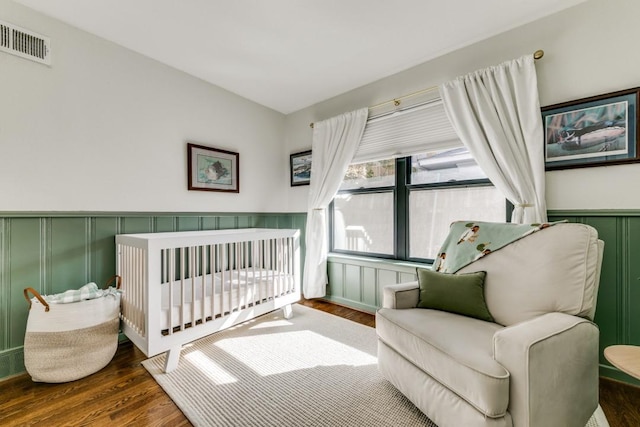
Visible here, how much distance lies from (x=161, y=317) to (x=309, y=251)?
1.65 meters

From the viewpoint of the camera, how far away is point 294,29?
1.98 metres

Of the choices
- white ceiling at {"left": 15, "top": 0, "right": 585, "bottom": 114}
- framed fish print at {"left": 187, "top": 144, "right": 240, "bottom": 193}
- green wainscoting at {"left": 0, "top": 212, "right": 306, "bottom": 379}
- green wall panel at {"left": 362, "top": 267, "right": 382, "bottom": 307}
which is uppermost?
white ceiling at {"left": 15, "top": 0, "right": 585, "bottom": 114}

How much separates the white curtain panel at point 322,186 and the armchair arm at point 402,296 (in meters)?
1.44

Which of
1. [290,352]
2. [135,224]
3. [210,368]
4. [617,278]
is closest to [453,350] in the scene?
[290,352]

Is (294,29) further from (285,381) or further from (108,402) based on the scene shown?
(108,402)

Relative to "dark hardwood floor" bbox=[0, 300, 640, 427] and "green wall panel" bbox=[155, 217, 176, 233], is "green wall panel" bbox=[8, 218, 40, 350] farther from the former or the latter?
"green wall panel" bbox=[155, 217, 176, 233]

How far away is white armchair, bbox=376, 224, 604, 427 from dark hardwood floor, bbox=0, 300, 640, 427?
1.71ft

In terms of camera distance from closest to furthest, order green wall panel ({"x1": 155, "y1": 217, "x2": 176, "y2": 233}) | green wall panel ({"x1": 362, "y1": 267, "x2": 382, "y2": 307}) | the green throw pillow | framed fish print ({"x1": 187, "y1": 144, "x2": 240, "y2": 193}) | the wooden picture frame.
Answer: the green throw pillow < green wall panel ({"x1": 155, "y1": 217, "x2": 176, "y2": 233}) < framed fish print ({"x1": 187, "y1": 144, "x2": 240, "y2": 193}) < green wall panel ({"x1": 362, "y1": 267, "x2": 382, "y2": 307}) < the wooden picture frame

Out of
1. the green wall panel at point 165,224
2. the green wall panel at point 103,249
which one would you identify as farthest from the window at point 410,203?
the green wall panel at point 103,249

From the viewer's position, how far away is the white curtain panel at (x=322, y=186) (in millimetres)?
2895

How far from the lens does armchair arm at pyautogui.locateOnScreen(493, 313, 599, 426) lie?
0.98 meters

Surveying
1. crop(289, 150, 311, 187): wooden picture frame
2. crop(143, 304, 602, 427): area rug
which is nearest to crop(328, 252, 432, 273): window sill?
crop(143, 304, 602, 427): area rug

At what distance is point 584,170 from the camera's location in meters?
1.74

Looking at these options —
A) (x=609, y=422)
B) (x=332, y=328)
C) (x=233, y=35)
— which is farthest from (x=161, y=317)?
(x=609, y=422)
